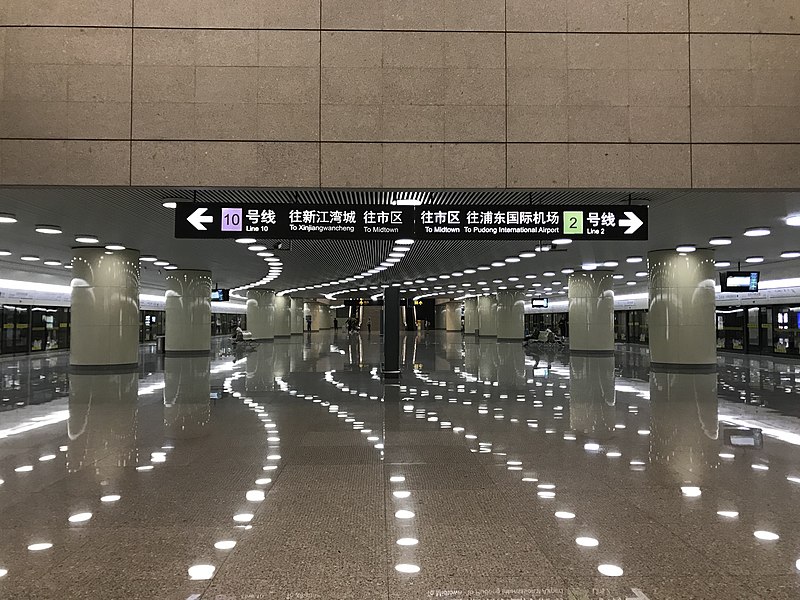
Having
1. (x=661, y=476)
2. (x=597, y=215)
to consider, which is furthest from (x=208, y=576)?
(x=597, y=215)

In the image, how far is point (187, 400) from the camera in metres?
13.5

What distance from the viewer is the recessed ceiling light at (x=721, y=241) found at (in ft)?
59.8

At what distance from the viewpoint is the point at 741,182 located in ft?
31.1

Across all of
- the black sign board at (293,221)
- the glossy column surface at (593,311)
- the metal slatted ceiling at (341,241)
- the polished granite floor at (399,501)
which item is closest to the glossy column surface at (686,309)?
the metal slatted ceiling at (341,241)

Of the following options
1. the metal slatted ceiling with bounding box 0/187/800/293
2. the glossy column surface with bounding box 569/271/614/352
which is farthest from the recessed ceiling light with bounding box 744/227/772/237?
the glossy column surface with bounding box 569/271/614/352

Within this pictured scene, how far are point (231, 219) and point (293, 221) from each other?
3.37ft

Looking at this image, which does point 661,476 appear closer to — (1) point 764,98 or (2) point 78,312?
(1) point 764,98

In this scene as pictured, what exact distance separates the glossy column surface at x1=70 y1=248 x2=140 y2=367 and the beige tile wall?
1254 cm

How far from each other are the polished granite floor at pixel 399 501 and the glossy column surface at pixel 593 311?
60.7 ft

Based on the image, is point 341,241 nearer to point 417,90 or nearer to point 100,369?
point 100,369

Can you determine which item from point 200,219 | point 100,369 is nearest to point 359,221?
point 200,219

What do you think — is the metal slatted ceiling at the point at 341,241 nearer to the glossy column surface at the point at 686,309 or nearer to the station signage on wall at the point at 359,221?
the station signage on wall at the point at 359,221

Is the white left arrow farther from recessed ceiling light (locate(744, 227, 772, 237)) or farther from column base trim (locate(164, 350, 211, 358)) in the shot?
column base trim (locate(164, 350, 211, 358))

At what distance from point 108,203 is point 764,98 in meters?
12.8
